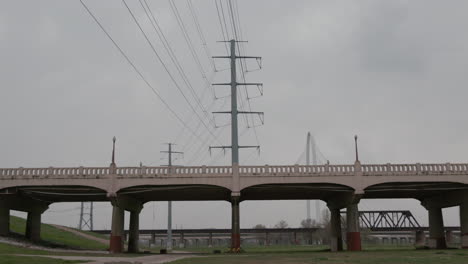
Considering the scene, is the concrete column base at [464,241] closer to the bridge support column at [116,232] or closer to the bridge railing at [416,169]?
the bridge railing at [416,169]

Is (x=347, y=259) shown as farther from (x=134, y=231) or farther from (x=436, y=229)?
(x=134, y=231)

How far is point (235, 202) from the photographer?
181 feet

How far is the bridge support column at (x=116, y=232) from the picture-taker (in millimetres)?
53188

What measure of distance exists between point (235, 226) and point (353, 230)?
13.5 m

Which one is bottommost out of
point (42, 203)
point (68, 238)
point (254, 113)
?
point (68, 238)

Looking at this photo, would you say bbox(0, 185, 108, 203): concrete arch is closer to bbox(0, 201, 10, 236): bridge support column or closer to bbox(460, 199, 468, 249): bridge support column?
bbox(0, 201, 10, 236): bridge support column

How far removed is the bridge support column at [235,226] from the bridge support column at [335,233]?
46.9 feet

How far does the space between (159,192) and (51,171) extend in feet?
41.1

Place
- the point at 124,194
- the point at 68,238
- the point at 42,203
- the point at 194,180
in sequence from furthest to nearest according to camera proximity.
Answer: the point at 68,238 < the point at 42,203 < the point at 124,194 < the point at 194,180

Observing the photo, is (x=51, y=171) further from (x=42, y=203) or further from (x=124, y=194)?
(x=42, y=203)

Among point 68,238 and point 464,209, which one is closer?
point 464,209

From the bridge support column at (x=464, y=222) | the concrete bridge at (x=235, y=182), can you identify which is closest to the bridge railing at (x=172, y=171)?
the concrete bridge at (x=235, y=182)

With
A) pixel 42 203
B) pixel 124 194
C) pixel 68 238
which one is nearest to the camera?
pixel 124 194

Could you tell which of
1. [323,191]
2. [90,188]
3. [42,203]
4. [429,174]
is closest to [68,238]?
[42,203]
